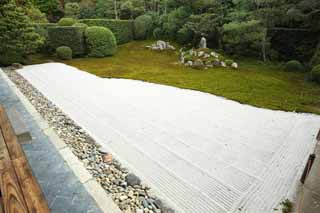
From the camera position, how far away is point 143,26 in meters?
15.8

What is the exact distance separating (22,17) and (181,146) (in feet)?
29.7

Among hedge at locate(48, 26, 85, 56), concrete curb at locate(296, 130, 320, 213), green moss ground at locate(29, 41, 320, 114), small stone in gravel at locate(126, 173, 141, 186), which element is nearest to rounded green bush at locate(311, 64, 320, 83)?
green moss ground at locate(29, 41, 320, 114)

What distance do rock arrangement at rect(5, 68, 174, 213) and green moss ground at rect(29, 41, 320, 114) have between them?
3.70 meters

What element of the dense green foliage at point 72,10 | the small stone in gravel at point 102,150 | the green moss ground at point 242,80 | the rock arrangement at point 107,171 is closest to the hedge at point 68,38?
the green moss ground at point 242,80

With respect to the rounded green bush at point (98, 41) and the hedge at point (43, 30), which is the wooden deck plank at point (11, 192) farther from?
the rounded green bush at point (98, 41)

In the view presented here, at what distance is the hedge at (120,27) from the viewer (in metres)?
14.1

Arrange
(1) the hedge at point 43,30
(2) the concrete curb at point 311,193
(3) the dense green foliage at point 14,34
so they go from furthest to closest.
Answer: (1) the hedge at point 43,30, (3) the dense green foliage at point 14,34, (2) the concrete curb at point 311,193

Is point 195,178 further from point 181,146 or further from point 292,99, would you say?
point 292,99

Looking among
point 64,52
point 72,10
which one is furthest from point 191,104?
point 72,10

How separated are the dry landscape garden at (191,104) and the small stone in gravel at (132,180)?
2cm

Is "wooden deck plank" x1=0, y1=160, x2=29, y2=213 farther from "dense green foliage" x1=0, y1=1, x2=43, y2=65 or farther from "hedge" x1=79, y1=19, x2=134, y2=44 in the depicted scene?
"hedge" x1=79, y1=19, x2=134, y2=44

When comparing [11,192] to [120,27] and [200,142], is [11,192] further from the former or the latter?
[120,27]

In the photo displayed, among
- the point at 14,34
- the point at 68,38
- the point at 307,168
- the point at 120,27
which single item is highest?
the point at 120,27

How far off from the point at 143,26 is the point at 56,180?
1538 cm
